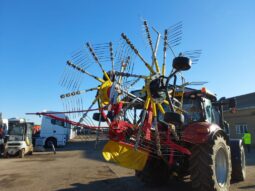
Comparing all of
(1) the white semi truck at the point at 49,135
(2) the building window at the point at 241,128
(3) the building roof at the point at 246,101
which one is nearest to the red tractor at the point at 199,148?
(2) the building window at the point at 241,128

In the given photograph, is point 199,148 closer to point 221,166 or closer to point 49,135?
point 221,166

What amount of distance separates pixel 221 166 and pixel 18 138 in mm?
17473

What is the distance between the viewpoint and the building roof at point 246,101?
2840cm

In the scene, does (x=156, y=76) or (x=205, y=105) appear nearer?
(x=156, y=76)

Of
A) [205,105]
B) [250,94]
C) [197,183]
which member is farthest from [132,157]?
[250,94]

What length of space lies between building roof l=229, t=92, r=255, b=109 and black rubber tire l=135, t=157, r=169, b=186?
21994 mm

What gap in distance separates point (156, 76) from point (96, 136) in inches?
64.9

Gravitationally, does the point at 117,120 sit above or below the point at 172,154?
above

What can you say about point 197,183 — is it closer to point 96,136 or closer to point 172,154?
point 172,154


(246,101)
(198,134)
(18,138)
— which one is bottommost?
(18,138)

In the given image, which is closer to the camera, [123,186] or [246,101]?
[123,186]

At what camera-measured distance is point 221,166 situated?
21.9 feet

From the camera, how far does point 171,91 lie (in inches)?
246

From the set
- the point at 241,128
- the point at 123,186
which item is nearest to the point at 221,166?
the point at 123,186
